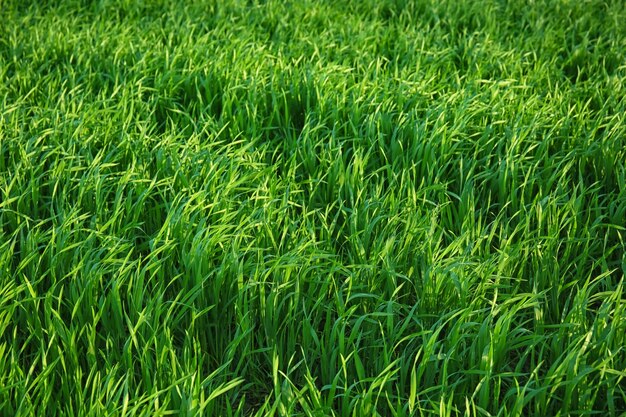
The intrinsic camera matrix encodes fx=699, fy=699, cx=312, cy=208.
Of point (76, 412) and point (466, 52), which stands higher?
point (466, 52)

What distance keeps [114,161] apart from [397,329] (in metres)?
1.26

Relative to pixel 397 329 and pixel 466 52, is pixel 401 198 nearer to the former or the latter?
pixel 397 329

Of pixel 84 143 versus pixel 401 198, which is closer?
pixel 401 198

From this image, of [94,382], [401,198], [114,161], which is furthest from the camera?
[114,161]

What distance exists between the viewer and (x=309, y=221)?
2.24 m

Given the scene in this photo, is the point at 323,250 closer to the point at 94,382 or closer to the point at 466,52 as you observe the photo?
the point at 94,382

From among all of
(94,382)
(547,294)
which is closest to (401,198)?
(547,294)

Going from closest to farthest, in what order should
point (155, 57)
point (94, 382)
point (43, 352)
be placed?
point (94, 382)
point (43, 352)
point (155, 57)

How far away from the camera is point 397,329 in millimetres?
1863

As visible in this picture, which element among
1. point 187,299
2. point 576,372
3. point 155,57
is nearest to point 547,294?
point 576,372

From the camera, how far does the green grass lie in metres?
1.68

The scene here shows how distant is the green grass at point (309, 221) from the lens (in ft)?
5.52

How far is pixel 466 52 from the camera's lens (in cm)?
358

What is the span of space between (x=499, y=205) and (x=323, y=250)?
72 cm
